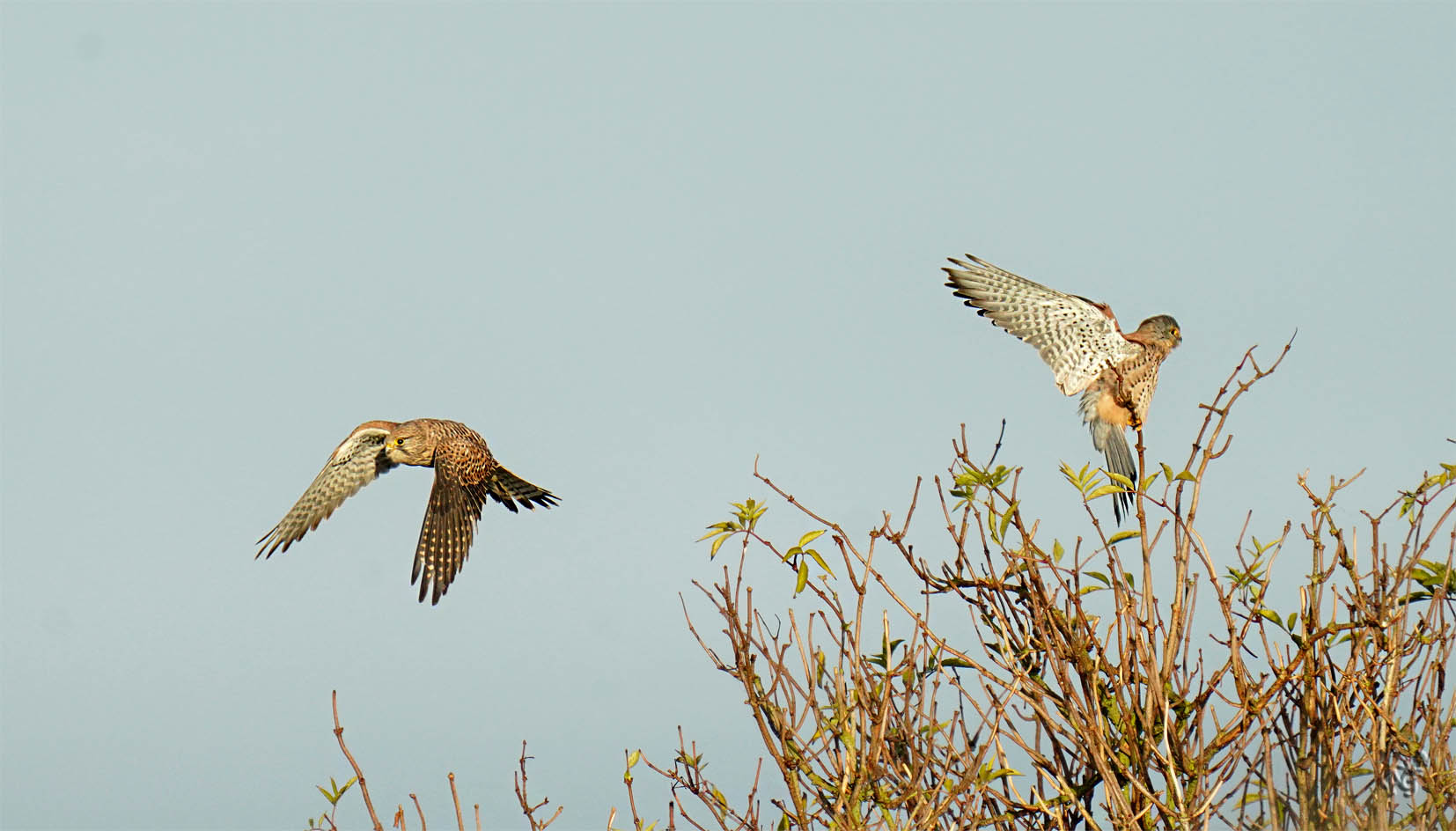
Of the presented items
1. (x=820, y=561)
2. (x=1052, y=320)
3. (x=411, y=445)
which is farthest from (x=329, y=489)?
(x=820, y=561)

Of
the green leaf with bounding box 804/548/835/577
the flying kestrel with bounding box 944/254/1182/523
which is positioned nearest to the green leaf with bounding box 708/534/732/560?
the green leaf with bounding box 804/548/835/577

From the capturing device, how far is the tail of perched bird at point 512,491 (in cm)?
820

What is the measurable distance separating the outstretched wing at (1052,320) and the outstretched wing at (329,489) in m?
3.92

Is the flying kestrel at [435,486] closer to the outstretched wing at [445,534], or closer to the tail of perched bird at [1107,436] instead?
the outstretched wing at [445,534]

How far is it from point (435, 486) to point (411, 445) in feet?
1.57

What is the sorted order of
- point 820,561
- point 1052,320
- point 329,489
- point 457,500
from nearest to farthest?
point 820,561, point 1052,320, point 457,500, point 329,489

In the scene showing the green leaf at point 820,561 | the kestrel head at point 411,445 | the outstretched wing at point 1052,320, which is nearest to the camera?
the green leaf at point 820,561

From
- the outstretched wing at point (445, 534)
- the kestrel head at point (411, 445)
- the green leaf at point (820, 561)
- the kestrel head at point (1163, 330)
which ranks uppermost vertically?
the kestrel head at point (411, 445)

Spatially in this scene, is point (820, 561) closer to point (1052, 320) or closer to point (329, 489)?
point (1052, 320)

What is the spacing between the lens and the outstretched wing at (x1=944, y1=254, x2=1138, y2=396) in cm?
696

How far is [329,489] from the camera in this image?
870cm

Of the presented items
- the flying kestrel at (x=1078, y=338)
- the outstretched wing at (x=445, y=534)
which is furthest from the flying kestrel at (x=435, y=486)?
the flying kestrel at (x=1078, y=338)

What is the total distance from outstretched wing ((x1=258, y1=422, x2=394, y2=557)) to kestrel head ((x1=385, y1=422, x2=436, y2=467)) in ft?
1.36

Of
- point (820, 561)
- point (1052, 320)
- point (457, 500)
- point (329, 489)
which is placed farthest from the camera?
point (329, 489)
